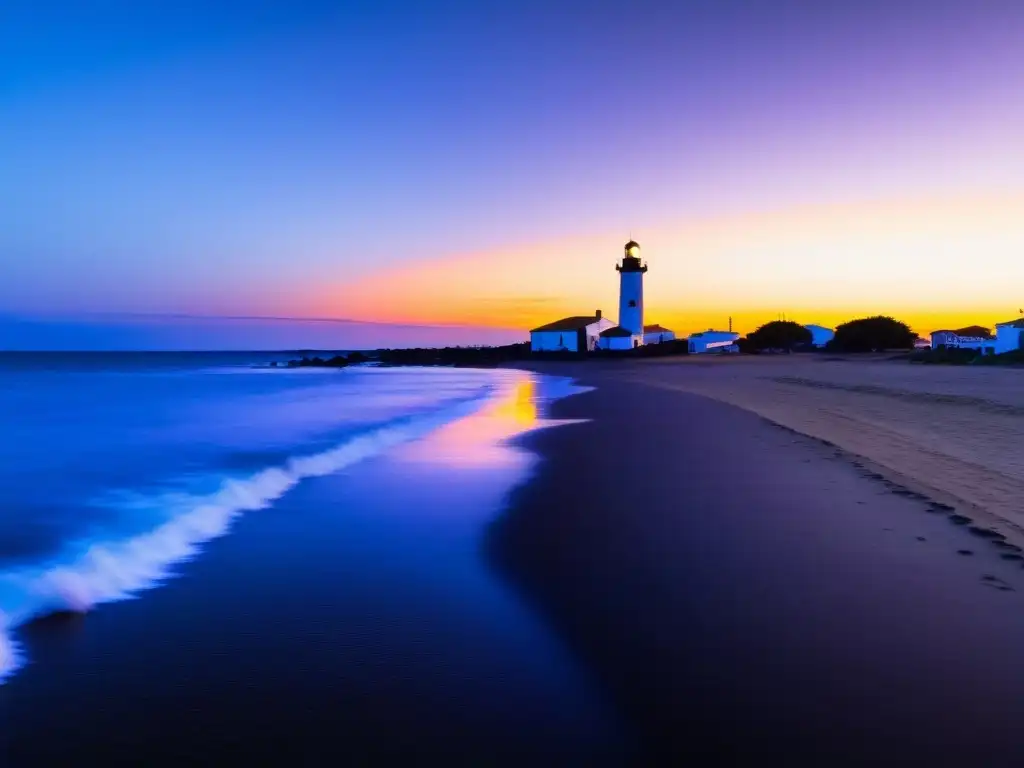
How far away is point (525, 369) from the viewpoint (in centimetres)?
5159

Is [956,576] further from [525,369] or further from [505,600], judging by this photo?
[525,369]

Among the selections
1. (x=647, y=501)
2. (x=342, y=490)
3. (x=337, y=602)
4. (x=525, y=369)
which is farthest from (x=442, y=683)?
(x=525, y=369)

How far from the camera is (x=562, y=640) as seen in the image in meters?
3.79

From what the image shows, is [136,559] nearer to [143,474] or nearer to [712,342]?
[143,474]

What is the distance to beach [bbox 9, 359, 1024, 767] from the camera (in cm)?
288

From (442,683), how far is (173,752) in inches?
45.7

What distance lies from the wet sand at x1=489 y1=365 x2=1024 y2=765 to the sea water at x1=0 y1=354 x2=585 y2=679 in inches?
120

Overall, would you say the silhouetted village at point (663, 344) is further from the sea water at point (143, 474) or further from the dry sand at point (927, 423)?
the sea water at point (143, 474)

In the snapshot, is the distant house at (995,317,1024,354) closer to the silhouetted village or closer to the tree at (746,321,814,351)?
the silhouetted village

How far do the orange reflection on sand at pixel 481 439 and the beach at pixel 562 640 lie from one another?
128 inches

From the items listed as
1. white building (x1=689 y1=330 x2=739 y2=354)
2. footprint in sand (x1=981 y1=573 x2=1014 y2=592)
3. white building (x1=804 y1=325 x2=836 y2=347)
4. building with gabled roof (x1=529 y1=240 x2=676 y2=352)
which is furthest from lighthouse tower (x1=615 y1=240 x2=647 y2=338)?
footprint in sand (x1=981 y1=573 x2=1014 y2=592)

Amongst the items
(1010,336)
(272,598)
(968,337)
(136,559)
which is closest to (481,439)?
(136,559)

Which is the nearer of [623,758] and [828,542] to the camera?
[623,758]

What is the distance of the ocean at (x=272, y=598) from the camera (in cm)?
319
